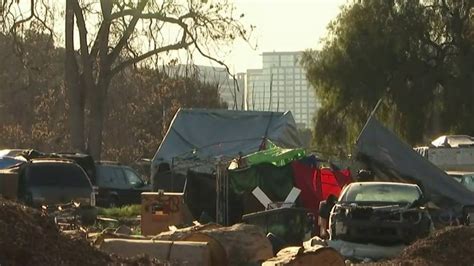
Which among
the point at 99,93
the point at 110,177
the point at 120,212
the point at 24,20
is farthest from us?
the point at 99,93

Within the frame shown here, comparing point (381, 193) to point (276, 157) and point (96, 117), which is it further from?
point (96, 117)

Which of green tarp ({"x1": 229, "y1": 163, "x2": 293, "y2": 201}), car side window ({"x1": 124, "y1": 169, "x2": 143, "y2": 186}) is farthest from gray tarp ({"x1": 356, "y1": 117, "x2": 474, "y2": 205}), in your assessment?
car side window ({"x1": 124, "y1": 169, "x2": 143, "y2": 186})

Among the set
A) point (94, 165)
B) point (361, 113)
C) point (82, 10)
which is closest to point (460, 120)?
point (361, 113)

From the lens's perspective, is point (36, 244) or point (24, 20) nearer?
point (36, 244)

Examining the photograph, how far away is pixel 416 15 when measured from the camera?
49.8m

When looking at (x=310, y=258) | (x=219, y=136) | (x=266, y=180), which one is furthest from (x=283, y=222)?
(x=219, y=136)

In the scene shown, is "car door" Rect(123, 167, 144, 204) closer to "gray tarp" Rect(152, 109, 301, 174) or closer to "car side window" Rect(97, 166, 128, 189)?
"car side window" Rect(97, 166, 128, 189)

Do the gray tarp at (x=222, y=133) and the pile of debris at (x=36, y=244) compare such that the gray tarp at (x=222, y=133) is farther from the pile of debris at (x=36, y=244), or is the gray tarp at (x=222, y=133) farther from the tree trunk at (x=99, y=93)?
the pile of debris at (x=36, y=244)

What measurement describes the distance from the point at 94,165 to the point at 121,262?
70.3 feet

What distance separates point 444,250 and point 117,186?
19411 millimetres

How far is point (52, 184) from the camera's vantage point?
2342cm

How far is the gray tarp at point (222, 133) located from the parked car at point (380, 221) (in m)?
9.92

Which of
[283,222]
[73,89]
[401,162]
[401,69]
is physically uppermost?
[401,69]

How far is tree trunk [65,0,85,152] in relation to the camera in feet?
128
